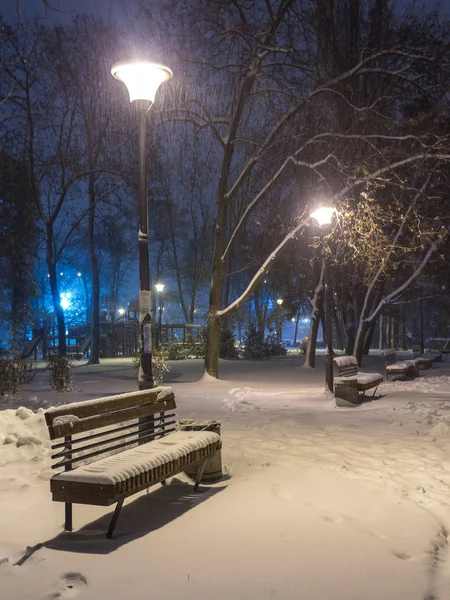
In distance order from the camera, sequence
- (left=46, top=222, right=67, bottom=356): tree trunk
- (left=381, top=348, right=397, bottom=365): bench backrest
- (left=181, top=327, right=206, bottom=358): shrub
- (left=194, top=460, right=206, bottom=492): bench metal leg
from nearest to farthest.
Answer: (left=194, top=460, right=206, bottom=492): bench metal leg < (left=381, top=348, right=397, bottom=365): bench backrest < (left=46, top=222, right=67, bottom=356): tree trunk < (left=181, top=327, right=206, bottom=358): shrub

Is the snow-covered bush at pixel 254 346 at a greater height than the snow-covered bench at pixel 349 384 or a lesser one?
greater

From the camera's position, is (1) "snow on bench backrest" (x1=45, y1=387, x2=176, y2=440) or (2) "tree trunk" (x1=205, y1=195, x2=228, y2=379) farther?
(2) "tree trunk" (x1=205, y1=195, x2=228, y2=379)

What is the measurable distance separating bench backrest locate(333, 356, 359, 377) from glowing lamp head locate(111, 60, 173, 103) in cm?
769

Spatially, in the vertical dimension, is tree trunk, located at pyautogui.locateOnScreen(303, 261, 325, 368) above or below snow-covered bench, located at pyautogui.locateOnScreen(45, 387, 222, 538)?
above

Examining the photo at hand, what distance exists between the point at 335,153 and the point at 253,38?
146 inches

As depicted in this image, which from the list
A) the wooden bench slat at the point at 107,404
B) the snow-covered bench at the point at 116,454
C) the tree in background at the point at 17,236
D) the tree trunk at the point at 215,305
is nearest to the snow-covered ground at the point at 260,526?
the snow-covered bench at the point at 116,454

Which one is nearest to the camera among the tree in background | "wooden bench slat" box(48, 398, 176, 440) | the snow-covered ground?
A: the snow-covered ground

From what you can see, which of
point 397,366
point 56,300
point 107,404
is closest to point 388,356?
point 397,366

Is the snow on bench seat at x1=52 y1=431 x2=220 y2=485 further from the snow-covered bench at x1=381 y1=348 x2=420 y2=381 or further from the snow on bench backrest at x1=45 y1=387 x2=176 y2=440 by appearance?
the snow-covered bench at x1=381 y1=348 x2=420 y2=381

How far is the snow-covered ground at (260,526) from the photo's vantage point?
3.83 meters

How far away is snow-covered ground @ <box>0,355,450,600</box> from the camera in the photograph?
12.6 feet

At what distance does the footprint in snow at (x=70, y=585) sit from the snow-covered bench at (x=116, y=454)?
0.62 meters

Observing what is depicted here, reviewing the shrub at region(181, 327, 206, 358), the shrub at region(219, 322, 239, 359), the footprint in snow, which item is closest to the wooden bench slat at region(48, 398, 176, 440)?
the footprint in snow

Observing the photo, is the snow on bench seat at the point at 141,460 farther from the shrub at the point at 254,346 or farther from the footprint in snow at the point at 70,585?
the shrub at the point at 254,346
